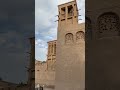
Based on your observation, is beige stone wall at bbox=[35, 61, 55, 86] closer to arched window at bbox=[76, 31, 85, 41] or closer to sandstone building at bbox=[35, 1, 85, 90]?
sandstone building at bbox=[35, 1, 85, 90]

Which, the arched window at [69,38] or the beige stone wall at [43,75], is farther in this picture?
the beige stone wall at [43,75]

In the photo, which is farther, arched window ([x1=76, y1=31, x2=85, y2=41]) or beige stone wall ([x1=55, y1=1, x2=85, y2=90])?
arched window ([x1=76, y1=31, x2=85, y2=41])

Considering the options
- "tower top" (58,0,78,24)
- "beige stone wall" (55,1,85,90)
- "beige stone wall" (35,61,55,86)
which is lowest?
"beige stone wall" (35,61,55,86)
